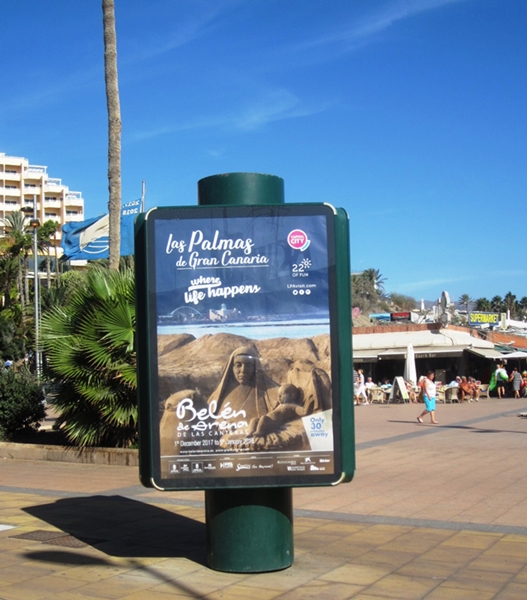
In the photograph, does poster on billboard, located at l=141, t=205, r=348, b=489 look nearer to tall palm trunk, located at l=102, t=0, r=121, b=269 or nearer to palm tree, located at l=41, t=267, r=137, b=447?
palm tree, located at l=41, t=267, r=137, b=447

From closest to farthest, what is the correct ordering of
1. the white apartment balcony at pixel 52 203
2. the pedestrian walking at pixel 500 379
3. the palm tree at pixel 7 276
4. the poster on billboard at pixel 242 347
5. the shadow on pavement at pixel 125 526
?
the poster on billboard at pixel 242 347 → the shadow on pavement at pixel 125 526 → the pedestrian walking at pixel 500 379 → the palm tree at pixel 7 276 → the white apartment balcony at pixel 52 203

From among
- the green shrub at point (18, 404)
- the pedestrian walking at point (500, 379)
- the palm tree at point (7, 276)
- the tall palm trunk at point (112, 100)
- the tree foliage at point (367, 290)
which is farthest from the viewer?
the tree foliage at point (367, 290)

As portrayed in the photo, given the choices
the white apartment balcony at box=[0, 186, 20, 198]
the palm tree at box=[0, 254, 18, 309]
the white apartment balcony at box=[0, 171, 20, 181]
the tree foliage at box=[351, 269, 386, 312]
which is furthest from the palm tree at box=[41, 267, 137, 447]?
the white apartment balcony at box=[0, 171, 20, 181]

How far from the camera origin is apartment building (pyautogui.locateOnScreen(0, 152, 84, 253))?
4321 inches

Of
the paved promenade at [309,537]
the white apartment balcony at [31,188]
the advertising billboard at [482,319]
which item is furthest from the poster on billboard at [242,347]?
the white apartment balcony at [31,188]

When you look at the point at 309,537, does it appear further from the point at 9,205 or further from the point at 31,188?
the point at 31,188

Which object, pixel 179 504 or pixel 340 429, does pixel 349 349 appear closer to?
pixel 340 429

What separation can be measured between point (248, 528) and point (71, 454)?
7524 millimetres

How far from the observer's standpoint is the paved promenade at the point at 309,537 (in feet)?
17.3

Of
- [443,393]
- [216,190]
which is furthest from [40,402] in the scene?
[443,393]

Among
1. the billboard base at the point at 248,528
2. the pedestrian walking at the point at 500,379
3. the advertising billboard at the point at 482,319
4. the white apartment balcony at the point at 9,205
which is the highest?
the white apartment balcony at the point at 9,205

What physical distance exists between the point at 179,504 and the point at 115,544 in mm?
1925

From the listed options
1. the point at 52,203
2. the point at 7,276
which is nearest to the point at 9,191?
the point at 52,203

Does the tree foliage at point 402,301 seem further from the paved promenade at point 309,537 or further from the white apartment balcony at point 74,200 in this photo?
the paved promenade at point 309,537
